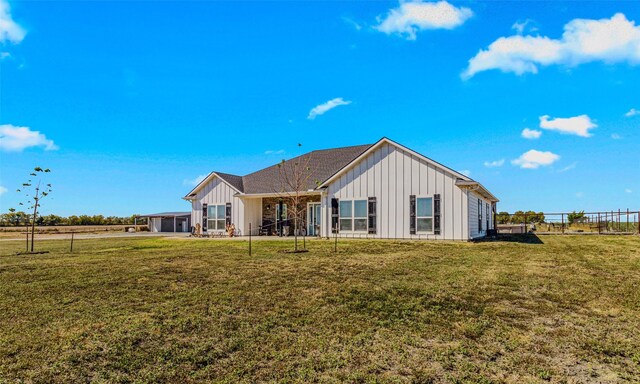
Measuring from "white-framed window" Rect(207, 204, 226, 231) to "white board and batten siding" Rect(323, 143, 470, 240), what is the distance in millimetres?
8089

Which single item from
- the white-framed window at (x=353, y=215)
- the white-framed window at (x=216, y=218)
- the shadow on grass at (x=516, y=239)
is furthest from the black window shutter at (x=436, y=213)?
the white-framed window at (x=216, y=218)

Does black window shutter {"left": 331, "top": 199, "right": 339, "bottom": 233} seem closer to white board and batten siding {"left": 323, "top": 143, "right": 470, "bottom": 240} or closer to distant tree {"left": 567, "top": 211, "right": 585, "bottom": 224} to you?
white board and batten siding {"left": 323, "top": 143, "right": 470, "bottom": 240}

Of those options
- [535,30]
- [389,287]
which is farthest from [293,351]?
[535,30]

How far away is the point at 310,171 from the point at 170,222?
24.6 meters

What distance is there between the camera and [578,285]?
23.8 ft

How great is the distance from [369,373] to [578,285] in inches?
231

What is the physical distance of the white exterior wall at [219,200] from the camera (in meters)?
23.6

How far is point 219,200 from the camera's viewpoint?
24500 mm

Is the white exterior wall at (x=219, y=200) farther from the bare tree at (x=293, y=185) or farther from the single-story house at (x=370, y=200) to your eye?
the bare tree at (x=293, y=185)

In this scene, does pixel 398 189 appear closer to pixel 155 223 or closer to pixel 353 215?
pixel 353 215

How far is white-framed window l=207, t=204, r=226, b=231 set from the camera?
24359mm

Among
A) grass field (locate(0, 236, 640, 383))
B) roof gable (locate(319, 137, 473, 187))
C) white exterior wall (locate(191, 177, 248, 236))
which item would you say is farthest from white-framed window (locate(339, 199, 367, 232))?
grass field (locate(0, 236, 640, 383))

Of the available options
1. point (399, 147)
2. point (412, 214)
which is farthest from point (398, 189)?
point (399, 147)

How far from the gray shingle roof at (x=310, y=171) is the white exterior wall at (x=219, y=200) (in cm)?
56
